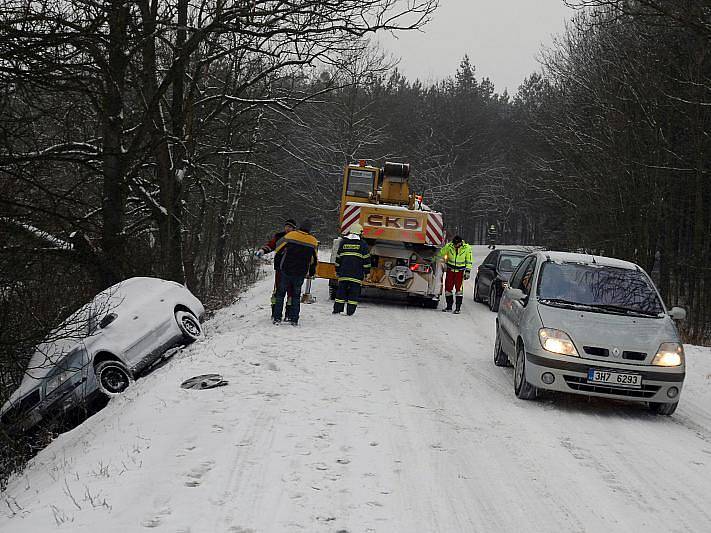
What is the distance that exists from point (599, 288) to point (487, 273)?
1096 centimetres

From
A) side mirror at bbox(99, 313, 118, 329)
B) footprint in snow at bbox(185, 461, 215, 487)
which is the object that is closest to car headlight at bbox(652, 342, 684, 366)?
footprint in snow at bbox(185, 461, 215, 487)

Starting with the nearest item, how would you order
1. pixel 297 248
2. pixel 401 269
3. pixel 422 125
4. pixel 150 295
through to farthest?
pixel 150 295 → pixel 297 248 → pixel 401 269 → pixel 422 125

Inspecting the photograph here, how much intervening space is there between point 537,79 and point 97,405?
79.5 meters

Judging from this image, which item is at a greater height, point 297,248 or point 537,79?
point 537,79

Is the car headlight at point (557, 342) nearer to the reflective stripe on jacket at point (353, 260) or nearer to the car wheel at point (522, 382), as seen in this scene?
the car wheel at point (522, 382)

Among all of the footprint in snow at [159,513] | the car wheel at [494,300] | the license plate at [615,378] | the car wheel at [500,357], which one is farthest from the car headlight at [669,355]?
the car wheel at [494,300]

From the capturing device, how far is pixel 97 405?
9859 mm

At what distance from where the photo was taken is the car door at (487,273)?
19.6 meters

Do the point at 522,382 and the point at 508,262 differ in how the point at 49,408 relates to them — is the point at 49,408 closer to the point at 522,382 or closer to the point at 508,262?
the point at 522,382

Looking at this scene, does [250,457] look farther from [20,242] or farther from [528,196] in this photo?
[528,196]

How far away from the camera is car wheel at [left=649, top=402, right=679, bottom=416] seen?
8.23 metres

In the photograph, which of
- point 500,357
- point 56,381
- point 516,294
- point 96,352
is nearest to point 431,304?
point 500,357

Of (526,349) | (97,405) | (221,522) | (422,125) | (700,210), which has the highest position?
(422,125)

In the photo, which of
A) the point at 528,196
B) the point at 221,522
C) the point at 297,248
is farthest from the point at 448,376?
the point at 528,196
